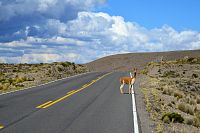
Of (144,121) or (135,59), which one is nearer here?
(144,121)

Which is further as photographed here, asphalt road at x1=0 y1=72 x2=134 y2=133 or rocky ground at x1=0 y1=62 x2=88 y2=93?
rocky ground at x1=0 y1=62 x2=88 y2=93

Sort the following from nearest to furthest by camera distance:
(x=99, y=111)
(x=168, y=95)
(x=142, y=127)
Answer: (x=142, y=127) → (x=99, y=111) → (x=168, y=95)

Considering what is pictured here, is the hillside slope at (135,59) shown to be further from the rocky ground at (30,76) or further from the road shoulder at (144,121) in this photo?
the road shoulder at (144,121)

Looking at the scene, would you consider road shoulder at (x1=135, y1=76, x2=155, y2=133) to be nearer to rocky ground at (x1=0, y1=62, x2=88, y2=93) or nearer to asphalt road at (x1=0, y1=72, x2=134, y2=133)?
asphalt road at (x1=0, y1=72, x2=134, y2=133)

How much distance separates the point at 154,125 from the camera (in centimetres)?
1214

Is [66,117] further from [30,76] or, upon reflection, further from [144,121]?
[30,76]

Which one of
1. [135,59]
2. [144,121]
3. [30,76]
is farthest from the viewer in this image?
[135,59]

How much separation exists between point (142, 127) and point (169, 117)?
2552 mm

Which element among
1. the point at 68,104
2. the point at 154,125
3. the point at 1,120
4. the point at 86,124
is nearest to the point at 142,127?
the point at 154,125

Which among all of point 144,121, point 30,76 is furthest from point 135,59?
point 144,121

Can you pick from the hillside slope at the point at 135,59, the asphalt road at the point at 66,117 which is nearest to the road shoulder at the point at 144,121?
the asphalt road at the point at 66,117

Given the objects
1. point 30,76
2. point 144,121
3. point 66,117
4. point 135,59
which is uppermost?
point 135,59

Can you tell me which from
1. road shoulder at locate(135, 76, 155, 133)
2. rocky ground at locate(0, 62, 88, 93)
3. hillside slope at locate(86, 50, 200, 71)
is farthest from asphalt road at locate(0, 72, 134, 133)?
hillside slope at locate(86, 50, 200, 71)

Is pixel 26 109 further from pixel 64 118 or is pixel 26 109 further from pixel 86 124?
pixel 86 124
